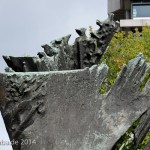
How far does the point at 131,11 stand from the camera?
48.0 meters

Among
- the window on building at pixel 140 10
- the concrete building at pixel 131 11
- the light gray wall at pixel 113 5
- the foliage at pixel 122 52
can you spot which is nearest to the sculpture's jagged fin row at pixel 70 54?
the foliage at pixel 122 52

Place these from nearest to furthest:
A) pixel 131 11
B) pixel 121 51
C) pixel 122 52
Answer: pixel 122 52
pixel 121 51
pixel 131 11

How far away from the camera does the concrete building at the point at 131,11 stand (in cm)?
4609

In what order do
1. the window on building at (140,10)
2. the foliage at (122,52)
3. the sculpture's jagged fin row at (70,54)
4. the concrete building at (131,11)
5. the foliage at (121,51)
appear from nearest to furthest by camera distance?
the sculpture's jagged fin row at (70,54)
the foliage at (122,52)
the foliage at (121,51)
the concrete building at (131,11)
the window on building at (140,10)

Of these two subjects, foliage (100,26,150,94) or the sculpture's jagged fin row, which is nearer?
the sculpture's jagged fin row

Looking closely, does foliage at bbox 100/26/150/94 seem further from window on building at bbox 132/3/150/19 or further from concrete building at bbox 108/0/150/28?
window on building at bbox 132/3/150/19

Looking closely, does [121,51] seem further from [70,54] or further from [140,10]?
[140,10]

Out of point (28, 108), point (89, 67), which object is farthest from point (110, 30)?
point (28, 108)

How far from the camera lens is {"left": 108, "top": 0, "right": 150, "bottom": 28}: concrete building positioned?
151ft

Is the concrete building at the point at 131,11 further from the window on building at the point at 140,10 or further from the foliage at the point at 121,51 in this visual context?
the foliage at the point at 121,51

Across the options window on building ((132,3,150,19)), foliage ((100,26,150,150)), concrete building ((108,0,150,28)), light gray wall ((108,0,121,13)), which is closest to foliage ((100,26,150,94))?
foliage ((100,26,150,150))

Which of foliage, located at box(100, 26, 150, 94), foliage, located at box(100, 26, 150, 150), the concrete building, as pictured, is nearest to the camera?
foliage, located at box(100, 26, 150, 150)

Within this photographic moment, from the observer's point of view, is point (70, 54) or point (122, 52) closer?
point (70, 54)

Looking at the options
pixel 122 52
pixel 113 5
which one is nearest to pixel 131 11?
pixel 113 5
